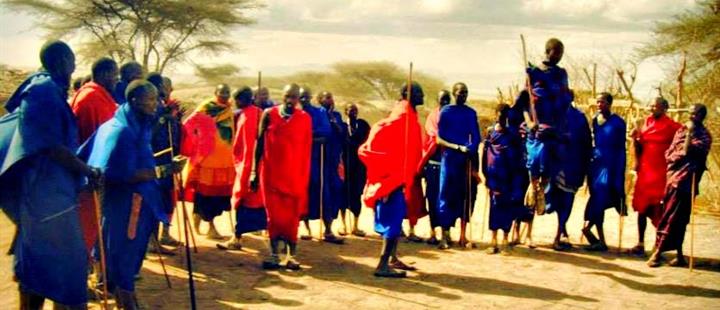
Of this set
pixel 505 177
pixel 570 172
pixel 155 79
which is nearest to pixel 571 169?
pixel 570 172

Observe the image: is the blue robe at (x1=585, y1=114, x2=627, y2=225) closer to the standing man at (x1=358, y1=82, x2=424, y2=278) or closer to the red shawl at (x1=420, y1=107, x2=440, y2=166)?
the red shawl at (x1=420, y1=107, x2=440, y2=166)

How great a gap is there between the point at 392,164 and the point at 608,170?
10.9 feet

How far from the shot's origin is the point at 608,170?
363 inches

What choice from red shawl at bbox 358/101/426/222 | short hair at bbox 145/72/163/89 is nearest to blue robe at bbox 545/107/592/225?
red shawl at bbox 358/101/426/222

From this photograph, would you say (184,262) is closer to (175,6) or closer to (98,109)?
(98,109)

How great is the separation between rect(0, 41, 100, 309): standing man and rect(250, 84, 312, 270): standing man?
9.02 ft

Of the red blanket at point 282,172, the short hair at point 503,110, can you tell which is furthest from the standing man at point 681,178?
the red blanket at point 282,172

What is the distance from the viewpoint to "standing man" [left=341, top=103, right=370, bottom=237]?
9.84 m

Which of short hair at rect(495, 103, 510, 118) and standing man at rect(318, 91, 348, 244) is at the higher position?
short hair at rect(495, 103, 510, 118)

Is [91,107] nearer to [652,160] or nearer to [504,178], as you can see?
[504,178]

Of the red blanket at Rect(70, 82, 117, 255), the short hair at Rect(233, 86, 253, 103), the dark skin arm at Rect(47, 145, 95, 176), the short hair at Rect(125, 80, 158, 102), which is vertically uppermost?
the short hair at Rect(233, 86, 253, 103)

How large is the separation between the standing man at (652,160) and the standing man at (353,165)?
335 centimetres

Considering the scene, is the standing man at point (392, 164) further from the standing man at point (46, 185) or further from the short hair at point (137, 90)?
the standing man at point (46, 185)

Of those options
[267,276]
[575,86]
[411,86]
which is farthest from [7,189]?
[575,86]
